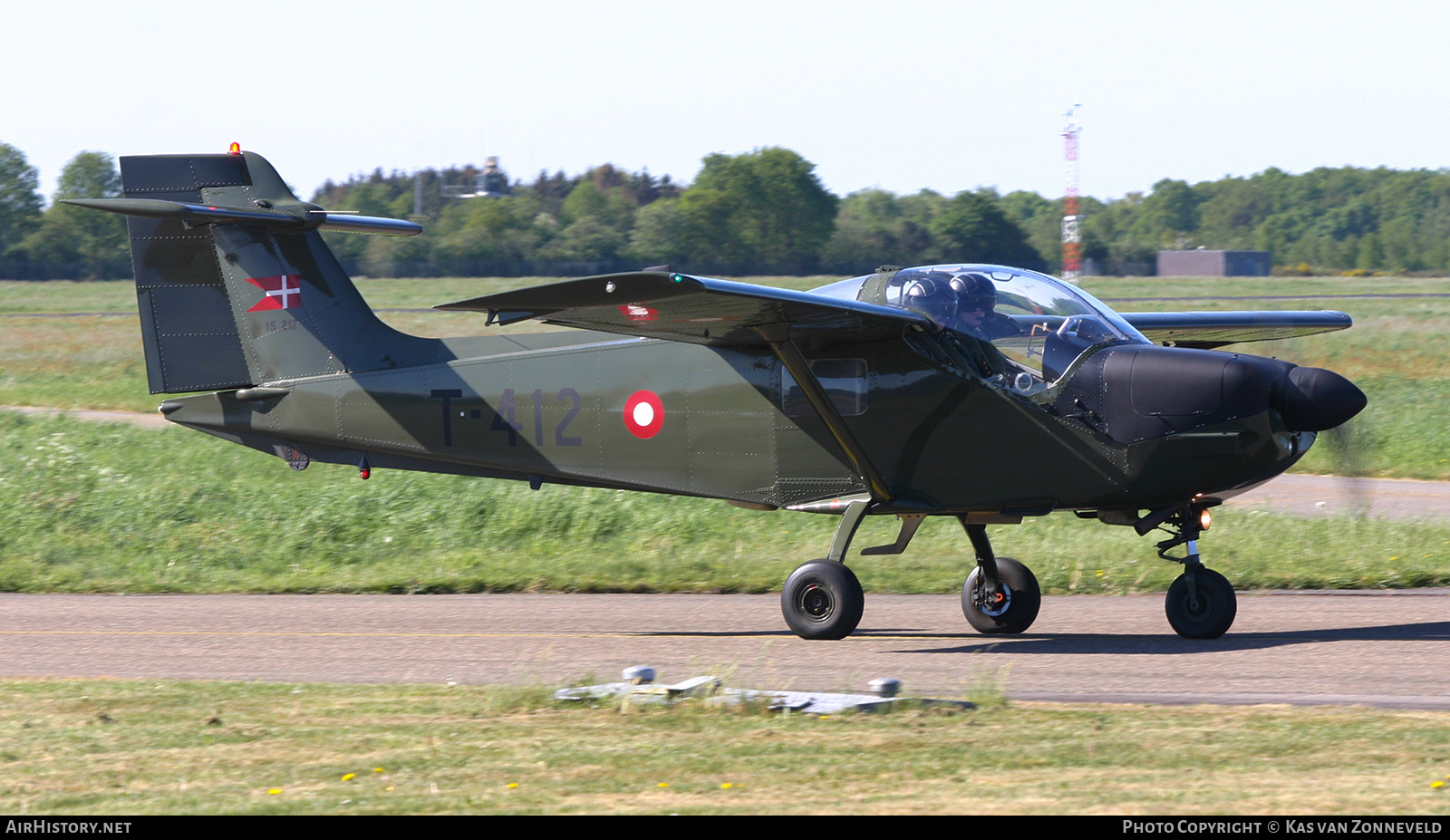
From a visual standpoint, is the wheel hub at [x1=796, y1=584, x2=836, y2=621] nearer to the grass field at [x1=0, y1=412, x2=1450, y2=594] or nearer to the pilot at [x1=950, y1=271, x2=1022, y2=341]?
Result: the pilot at [x1=950, y1=271, x2=1022, y2=341]

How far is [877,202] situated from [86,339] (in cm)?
8453

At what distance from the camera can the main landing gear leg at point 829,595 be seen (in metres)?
10.4

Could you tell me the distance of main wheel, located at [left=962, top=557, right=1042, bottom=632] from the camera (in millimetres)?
10852

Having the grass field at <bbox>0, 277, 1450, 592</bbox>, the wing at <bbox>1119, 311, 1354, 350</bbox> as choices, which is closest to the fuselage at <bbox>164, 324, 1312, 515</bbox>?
the grass field at <bbox>0, 277, 1450, 592</bbox>

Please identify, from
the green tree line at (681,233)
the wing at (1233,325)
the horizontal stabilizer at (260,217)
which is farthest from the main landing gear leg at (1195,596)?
the green tree line at (681,233)

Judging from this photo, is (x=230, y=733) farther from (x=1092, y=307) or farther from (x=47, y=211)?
(x=47, y=211)

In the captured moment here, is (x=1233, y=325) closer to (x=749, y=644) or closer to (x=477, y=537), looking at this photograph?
(x=749, y=644)

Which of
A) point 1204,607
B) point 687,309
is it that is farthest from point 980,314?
point 1204,607

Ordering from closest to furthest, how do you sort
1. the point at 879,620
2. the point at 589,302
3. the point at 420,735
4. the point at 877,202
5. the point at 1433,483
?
the point at 420,735
the point at 589,302
the point at 879,620
the point at 1433,483
the point at 877,202

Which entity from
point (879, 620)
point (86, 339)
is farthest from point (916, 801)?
point (86, 339)

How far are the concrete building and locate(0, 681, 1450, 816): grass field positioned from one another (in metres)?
107

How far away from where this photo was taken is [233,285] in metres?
12.4

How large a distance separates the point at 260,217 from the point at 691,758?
24.4ft

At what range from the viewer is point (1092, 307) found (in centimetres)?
1002
